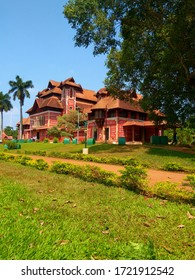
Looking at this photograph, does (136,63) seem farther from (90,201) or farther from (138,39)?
(90,201)

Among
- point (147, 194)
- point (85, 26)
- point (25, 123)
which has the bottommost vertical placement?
point (147, 194)

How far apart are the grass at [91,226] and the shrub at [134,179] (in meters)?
0.69

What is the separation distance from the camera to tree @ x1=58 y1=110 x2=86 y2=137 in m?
45.7

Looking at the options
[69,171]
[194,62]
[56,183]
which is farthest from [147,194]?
[194,62]

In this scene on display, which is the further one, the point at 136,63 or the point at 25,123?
the point at 25,123

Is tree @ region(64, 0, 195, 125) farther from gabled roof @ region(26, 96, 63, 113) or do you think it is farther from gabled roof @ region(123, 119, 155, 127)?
gabled roof @ region(26, 96, 63, 113)

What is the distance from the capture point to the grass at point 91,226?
310 centimetres

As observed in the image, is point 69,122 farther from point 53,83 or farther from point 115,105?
point 53,83

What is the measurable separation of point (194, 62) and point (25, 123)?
5339 centimetres

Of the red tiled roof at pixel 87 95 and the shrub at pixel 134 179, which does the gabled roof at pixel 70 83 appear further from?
the shrub at pixel 134 179

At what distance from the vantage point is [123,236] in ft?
12.3

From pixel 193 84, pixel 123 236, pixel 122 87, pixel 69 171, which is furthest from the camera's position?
pixel 122 87

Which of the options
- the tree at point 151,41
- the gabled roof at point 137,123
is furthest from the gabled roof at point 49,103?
the tree at point 151,41

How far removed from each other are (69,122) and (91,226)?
43544 mm
